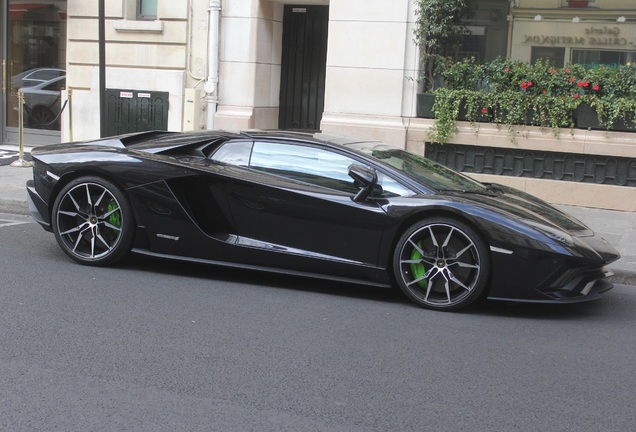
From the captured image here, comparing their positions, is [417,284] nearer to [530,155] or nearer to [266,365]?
[266,365]

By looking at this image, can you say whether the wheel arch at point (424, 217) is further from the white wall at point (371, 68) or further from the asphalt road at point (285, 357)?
the white wall at point (371, 68)

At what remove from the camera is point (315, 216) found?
6.55m

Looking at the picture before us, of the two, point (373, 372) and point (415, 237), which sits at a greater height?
point (415, 237)

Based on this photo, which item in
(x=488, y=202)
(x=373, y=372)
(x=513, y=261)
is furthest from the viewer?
(x=488, y=202)

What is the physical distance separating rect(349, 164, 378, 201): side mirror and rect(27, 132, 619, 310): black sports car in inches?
0.4

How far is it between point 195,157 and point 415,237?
2.06 meters

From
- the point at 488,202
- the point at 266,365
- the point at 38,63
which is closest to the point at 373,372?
the point at 266,365

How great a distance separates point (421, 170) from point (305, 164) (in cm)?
98

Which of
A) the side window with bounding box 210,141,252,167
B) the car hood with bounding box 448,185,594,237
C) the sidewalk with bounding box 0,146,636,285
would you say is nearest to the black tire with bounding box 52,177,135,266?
the side window with bounding box 210,141,252,167

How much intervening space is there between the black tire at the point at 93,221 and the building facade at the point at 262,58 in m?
4.73

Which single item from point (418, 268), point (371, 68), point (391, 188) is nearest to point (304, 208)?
point (391, 188)

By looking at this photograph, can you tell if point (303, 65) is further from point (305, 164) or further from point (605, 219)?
point (305, 164)

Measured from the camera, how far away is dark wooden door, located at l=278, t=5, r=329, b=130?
14141 millimetres

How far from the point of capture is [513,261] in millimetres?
6066
